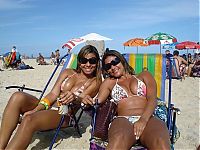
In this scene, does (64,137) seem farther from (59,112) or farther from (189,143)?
(189,143)

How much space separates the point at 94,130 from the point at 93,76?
3.07 ft

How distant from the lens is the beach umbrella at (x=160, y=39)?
13.6 m

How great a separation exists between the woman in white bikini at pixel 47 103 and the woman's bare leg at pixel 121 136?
0.76 m

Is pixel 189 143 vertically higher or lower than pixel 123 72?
lower

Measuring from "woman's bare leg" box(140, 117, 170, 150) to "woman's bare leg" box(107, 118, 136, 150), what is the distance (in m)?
0.12

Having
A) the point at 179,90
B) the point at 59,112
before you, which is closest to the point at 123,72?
the point at 59,112

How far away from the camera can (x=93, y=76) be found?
3.57m

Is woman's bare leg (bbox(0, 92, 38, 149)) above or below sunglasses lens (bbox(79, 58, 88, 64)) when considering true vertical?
below

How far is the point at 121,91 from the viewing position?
2.94 meters

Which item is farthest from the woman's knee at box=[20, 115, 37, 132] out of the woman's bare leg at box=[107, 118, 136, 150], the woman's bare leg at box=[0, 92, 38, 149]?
the woman's bare leg at box=[107, 118, 136, 150]

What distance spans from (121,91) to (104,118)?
1.11ft

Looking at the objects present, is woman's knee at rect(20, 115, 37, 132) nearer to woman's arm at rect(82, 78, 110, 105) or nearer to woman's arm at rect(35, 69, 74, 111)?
woman's arm at rect(35, 69, 74, 111)

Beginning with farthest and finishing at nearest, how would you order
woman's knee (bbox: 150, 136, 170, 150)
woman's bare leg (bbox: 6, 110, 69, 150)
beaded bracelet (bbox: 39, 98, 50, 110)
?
beaded bracelet (bbox: 39, 98, 50, 110)
woman's bare leg (bbox: 6, 110, 69, 150)
woman's knee (bbox: 150, 136, 170, 150)

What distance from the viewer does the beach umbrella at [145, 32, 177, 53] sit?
534 inches
